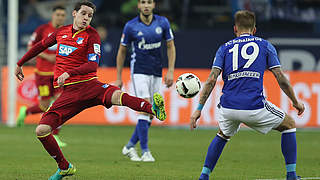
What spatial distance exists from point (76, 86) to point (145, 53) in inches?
124

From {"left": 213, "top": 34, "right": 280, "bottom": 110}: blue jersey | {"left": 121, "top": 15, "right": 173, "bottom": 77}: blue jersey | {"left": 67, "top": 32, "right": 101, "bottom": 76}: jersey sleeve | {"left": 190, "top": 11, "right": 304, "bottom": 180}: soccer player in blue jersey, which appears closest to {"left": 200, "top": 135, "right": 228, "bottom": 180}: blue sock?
{"left": 190, "top": 11, "right": 304, "bottom": 180}: soccer player in blue jersey

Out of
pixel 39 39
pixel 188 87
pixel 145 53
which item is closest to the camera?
pixel 188 87

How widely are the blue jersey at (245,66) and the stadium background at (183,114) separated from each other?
1.62m

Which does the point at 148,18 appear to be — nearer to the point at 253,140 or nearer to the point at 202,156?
the point at 202,156

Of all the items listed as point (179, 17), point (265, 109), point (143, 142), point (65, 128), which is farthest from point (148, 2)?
point (179, 17)

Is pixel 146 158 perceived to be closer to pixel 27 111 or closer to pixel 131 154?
pixel 131 154

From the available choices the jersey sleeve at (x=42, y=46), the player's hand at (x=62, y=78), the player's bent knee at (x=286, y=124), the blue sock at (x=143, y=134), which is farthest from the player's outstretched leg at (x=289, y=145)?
the blue sock at (x=143, y=134)

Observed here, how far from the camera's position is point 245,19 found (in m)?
7.96

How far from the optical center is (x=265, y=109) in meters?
7.93

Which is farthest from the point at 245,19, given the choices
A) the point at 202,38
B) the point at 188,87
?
the point at 202,38

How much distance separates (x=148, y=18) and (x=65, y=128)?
22.7 feet

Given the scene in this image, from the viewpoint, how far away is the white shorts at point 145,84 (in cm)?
1150

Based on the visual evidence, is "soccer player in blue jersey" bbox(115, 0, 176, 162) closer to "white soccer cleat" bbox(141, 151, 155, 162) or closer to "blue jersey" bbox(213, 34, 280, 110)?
"white soccer cleat" bbox(141, 151, 155, 162)

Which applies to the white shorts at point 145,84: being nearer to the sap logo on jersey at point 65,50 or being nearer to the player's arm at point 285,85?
the sap logo on jersey at point 65,50
